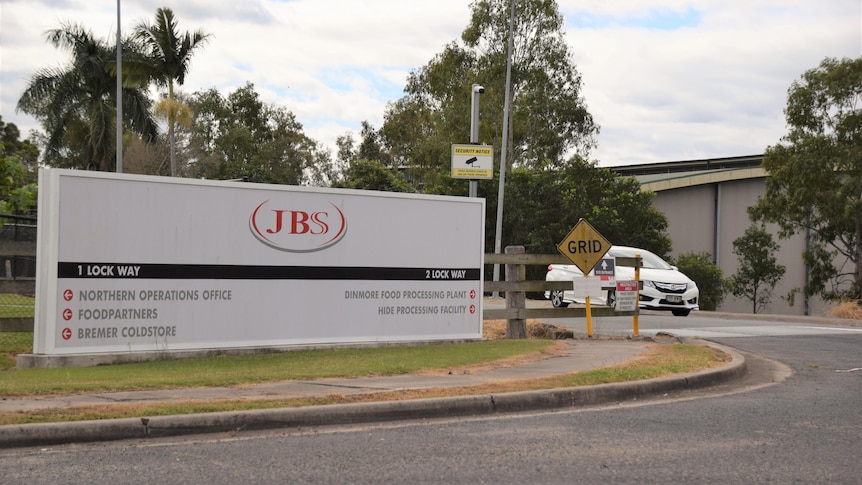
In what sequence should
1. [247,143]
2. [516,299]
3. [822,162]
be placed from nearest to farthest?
[516,299] < [822,162] < [247,143]

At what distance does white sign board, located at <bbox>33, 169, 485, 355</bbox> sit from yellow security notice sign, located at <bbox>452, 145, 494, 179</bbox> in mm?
7848

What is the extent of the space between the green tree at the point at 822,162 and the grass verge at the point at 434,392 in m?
23.8

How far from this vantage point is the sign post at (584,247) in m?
15.1

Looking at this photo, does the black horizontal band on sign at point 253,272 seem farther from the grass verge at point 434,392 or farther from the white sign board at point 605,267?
the white sign board at point 605,267

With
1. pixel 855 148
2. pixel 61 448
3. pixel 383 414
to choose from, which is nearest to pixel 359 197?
pixel 383 414

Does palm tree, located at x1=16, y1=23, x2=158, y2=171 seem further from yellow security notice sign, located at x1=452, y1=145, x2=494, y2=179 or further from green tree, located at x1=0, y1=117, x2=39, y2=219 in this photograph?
yellow security notice sign, located at x1=452, y1=145, x2=494, y2=179

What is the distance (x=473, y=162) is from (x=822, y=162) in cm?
1739

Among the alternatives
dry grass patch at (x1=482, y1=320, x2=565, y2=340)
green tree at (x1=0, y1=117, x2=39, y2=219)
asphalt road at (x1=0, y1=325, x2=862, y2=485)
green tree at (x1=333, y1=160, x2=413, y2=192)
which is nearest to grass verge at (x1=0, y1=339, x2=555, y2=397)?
asphalt road at (x1=0, y1=325, x2=862, y2=485)

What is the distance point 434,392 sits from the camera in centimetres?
891

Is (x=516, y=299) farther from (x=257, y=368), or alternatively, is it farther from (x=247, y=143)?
(x=247, y=143)

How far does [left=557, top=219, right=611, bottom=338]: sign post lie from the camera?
1510cm

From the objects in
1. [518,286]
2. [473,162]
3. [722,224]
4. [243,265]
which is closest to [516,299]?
[518,286]

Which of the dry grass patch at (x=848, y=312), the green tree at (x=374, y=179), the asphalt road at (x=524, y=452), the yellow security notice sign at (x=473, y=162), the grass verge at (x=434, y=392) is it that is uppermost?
the green tree at (x=374, y=179)

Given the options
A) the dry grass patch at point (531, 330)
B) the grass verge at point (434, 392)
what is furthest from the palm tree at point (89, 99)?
the grass verge at point (434, 392)
